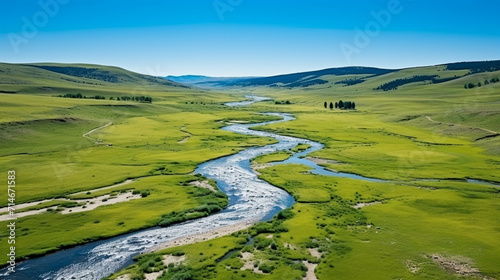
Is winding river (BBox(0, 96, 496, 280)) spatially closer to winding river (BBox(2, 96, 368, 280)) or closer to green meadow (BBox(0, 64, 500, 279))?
winding river (BBox(2, 96, 368, 280))

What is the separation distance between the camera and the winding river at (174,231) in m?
31.0

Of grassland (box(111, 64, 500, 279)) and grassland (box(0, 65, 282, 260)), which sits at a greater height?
grassland (box(0, 65, 282, 260))

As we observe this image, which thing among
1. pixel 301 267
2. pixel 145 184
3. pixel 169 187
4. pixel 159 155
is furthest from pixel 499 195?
pixel 159 155

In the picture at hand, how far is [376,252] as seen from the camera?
33.8m

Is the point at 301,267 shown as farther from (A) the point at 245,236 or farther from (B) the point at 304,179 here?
(B) the point at 304,179

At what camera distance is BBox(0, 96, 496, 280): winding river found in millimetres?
31031

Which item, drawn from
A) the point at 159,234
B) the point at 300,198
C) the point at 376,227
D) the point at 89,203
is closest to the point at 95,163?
the point at 89,203

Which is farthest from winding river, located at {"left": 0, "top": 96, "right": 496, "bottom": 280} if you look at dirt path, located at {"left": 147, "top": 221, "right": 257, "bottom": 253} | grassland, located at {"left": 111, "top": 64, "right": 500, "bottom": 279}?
grassland, located at {"left": 111, "top": 64, "right": 500, "bottom": 279}

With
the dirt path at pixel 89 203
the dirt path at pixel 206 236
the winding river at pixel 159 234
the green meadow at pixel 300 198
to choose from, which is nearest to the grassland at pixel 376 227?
the green meadow at pixel 300 198

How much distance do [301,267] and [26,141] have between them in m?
89.6

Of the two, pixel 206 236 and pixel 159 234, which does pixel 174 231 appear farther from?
pixel 206 236

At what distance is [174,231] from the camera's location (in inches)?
1591

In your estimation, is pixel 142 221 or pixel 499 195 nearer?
pixel 142 221

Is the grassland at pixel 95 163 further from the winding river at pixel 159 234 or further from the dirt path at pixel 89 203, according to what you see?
the winding river at pixel 159 234
